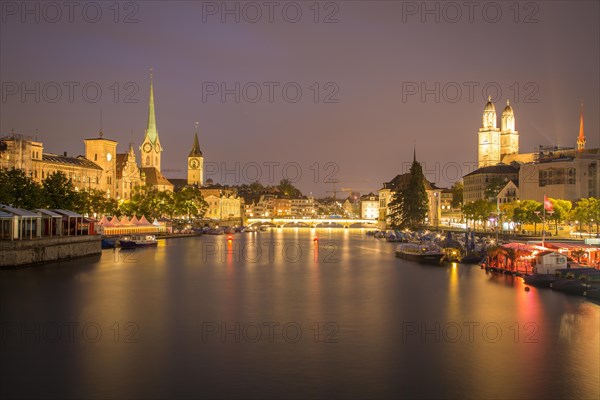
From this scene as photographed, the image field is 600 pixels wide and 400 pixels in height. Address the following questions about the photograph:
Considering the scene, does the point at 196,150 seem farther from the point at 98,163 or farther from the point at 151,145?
the point at 98,163

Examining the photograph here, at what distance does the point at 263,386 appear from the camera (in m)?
19.8

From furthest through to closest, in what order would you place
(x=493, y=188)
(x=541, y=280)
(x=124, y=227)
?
1. (x=493, y=188)
2. (x=124, y=227)
3. (x=541, y=280)

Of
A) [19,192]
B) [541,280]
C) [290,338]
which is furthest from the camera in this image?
[19,192]

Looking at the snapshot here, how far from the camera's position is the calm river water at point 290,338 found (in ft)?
65.1

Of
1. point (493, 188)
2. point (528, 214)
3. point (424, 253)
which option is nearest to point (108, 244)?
point (424, 253)

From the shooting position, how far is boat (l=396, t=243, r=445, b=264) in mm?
57969

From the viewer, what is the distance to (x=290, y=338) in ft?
84.5

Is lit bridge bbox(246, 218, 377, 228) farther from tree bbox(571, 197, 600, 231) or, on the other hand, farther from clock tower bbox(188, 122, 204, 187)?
tree bbox(571, 197, 600, 231)

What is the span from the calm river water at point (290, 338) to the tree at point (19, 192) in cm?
1121

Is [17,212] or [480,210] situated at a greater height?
[480,210]

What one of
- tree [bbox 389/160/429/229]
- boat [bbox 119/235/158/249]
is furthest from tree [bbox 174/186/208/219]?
boat [bbox 119/235/158/249]

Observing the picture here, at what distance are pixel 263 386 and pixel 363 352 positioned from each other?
5.20 m

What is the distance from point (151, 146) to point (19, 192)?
116002 millimetres

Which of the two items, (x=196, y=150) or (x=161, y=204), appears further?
(x=196, y=150)
